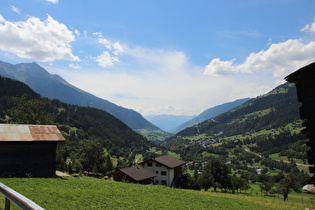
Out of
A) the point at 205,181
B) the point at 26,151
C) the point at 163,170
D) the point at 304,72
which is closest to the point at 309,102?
the point at 304,72

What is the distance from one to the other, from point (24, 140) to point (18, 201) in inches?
804

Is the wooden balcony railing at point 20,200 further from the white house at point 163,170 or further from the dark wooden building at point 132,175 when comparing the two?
the white house at point 163,170

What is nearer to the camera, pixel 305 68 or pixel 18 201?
pixel 18 201

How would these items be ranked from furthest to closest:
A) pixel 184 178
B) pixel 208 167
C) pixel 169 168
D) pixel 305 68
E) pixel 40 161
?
pixel 208 167
pixel 184 178
pixel 169 168
pixel 40 161
pixel 305 68

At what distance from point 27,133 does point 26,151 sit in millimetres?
2157

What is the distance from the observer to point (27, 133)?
77.4 ft

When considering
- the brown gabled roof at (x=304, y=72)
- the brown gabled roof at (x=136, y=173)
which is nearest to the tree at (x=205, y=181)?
the brown gabled roof at (x=136, y=173)

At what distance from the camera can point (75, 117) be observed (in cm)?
19650

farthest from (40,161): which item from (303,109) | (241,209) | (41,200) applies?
(303,109)

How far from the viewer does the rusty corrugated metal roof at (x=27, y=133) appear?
22.1 meters

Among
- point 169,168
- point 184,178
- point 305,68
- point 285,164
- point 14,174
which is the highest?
point 305,68

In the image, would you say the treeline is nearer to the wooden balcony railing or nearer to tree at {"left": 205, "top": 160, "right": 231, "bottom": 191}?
tree at {"left": 205, "top": 160, "right": 231, "bottom": 191}

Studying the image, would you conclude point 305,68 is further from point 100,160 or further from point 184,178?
point 100,160

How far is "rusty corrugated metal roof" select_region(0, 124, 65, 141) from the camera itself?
2207 cm
